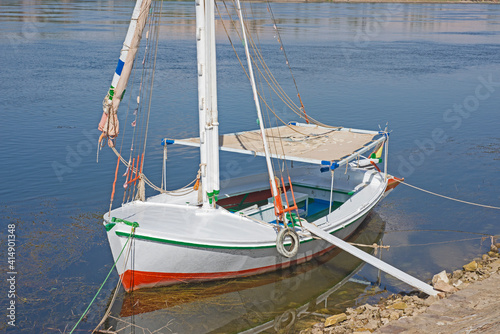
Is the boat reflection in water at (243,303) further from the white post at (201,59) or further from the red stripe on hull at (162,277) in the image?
the white post at (201,59)

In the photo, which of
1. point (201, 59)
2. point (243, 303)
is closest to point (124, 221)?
point (243, 303)

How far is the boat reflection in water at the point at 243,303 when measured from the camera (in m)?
12.4

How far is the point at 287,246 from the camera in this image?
13625 mm

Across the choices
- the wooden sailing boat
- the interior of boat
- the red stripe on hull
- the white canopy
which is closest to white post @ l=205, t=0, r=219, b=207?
the wooden sailing boat

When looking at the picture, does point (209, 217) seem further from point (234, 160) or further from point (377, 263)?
point (234, 160)

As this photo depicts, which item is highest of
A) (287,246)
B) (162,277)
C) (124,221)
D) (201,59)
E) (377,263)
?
(201,59)

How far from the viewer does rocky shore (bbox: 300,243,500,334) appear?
1027cm

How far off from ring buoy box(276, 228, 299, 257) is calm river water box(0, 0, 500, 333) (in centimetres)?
109

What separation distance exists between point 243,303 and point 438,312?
4375 mm

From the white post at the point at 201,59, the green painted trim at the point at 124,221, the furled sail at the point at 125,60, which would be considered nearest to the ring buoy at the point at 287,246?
the white post at the point at 201,59

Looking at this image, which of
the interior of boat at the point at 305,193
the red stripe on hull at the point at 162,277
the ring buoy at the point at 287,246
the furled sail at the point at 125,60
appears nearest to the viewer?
the furled sail at the point at 125,60

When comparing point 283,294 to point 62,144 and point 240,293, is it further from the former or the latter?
point 62,144

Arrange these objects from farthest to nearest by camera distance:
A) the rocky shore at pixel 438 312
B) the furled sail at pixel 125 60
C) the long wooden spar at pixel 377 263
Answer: the long wooden spar at pixel 377 263
the furled sail at pixel 125 60
the rocky shore at pixel 438 312

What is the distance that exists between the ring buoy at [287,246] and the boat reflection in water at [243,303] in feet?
3.48
